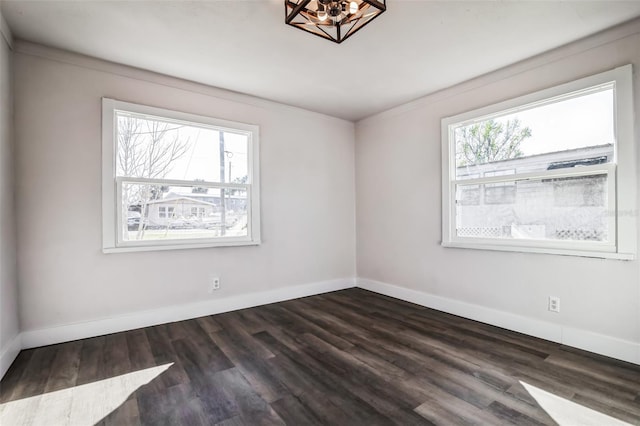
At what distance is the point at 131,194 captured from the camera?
3.06m

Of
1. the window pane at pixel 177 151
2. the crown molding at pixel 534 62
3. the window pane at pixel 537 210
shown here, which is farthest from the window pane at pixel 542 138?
the window pane at pixel 177 151

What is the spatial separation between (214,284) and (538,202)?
350 cm

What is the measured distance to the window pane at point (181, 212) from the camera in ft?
10.1

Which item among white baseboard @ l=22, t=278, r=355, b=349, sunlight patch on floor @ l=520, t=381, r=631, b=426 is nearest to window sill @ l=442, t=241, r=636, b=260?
sunlight patch on floor @ l=520, t=381, r=631, b=426

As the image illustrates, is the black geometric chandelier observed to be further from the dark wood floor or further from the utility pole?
the dark wood floor

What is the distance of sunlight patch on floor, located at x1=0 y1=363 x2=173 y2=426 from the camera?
5.57 feet

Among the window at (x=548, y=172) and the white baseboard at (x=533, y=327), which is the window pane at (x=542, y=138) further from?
the white baseboard at (x=533, y=327)

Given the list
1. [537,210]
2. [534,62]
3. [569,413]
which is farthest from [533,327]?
[534,62]

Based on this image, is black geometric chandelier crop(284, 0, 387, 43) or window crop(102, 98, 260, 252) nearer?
black geometric chandelier crop(284, 0, 387, 43)

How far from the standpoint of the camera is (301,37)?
2500mm

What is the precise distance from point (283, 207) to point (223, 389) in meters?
2.44

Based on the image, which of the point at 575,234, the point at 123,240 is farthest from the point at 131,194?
the point at 575,234

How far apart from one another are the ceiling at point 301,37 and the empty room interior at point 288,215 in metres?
0.02

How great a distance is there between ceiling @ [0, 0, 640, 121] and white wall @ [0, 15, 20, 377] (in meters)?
0.38
